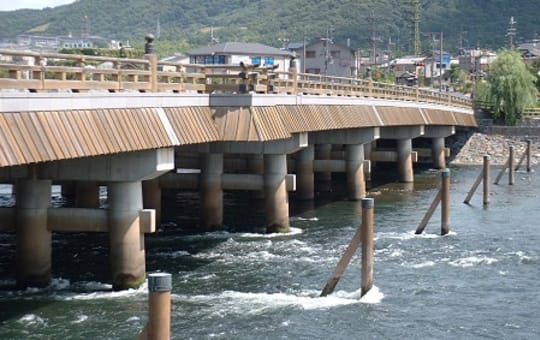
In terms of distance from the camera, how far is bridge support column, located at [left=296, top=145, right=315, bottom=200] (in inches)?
1903

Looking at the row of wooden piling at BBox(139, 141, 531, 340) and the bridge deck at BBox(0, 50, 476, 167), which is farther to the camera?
the bridge deck at BBox(0, 50, 476, 167)

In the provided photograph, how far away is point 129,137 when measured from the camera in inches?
953

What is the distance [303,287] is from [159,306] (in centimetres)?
1335

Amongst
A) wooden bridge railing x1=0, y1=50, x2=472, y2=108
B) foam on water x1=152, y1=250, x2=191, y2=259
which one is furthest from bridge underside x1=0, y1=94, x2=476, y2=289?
foam on water x1=152, y1=250, x2=191, y2=259

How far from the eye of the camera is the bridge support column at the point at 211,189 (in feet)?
123

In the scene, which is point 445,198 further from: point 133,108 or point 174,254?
point 133,108

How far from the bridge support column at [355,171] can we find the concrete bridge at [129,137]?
4.53 metres

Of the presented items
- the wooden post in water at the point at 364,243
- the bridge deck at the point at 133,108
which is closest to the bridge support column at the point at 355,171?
the bridge deck at the point at 133,108

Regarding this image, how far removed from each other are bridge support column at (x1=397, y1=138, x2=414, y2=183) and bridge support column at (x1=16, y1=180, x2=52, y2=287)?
119ft

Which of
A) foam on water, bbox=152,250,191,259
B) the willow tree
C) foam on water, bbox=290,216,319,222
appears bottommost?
foam on water, bbox=152,250,191,259

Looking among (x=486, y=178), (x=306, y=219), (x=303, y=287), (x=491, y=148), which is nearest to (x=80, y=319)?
(x=303, y=287)

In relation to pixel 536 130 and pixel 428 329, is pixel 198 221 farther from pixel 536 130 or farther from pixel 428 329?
pixel 536 130

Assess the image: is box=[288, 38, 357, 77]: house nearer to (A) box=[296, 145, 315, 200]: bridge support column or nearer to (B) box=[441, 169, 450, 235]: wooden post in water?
(A) box=[296, 145, 315, 200]: bridge support column

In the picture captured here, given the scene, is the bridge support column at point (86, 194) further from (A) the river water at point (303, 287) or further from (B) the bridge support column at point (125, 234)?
(B) the bridge support column at point (125, 234)
